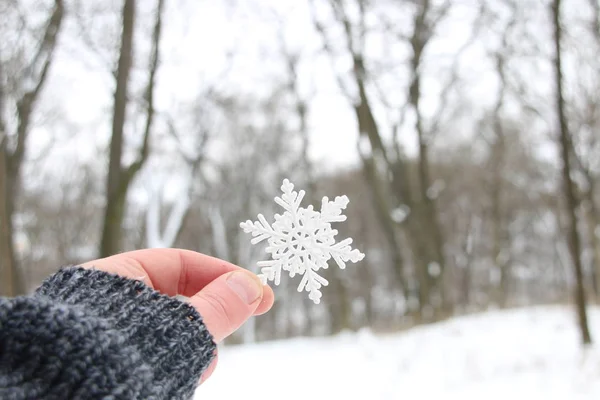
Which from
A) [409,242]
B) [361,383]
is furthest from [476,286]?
[361,383]

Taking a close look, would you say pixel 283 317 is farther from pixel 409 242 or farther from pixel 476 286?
pixel 409 242

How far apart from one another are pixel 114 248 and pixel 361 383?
373 cm

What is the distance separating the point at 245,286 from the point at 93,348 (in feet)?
1.45

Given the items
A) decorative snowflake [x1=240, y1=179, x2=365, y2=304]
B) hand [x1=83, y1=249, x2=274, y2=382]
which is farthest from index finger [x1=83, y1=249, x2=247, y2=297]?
decorative snowflake [x1=240, y1=179, x2=365, y2=304]

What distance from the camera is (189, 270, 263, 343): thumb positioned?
1171 mm

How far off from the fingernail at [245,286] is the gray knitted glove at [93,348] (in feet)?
0.65

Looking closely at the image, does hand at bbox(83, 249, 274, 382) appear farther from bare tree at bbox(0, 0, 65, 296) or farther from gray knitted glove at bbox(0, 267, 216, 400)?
bare tree at bbox(0, 0, 65, 296)

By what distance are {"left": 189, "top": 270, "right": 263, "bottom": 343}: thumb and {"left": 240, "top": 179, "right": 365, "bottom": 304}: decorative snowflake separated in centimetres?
7

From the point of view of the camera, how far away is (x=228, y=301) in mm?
1227

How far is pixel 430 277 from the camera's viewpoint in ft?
40.7

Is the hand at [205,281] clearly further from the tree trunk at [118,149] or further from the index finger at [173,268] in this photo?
the tree trunk at [118,149]

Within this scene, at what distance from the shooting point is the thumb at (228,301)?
117 cm

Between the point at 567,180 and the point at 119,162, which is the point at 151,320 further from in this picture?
the point at 567,180

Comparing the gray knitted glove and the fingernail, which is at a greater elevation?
the gray knitted glove
